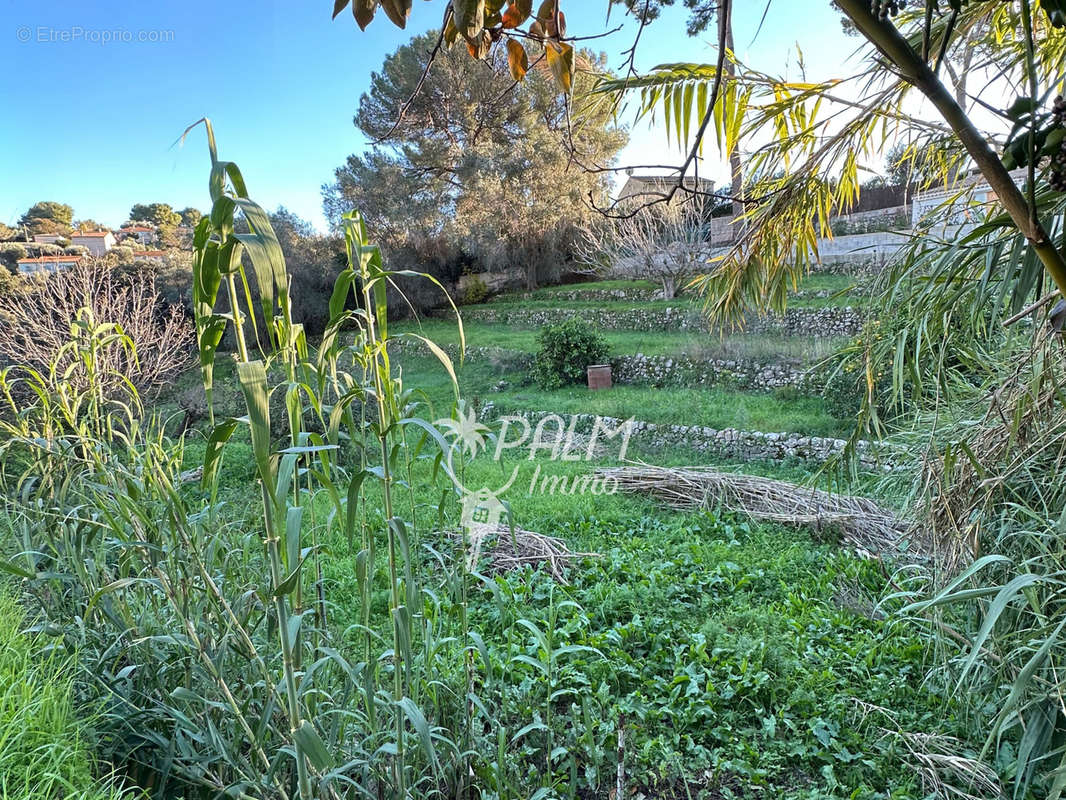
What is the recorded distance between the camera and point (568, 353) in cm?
657

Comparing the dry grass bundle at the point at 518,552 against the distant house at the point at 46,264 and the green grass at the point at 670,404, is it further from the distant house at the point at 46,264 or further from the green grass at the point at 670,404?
the distant house at the point at 46,264

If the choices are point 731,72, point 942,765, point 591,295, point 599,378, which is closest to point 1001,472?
point 942,765

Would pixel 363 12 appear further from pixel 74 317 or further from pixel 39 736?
pixel 74 317

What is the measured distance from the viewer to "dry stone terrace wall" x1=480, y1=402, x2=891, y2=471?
3.86 m

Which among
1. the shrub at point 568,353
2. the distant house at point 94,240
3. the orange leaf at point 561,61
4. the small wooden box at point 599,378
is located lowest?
the small wooden box at point 599,378

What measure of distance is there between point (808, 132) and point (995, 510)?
1.03 meters

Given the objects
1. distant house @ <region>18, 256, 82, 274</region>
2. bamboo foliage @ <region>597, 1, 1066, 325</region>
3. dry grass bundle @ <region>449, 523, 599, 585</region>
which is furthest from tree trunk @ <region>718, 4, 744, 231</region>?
distant house @ <region>18, 256, 82, 274</region>

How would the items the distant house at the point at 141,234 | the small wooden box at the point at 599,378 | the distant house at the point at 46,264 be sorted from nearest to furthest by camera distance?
the distant house at the point at 46,264 < the small wooden box at the point at 599,378 < the distant house at the point at 141,234

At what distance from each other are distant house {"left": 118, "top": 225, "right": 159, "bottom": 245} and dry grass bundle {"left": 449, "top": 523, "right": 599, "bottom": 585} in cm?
758

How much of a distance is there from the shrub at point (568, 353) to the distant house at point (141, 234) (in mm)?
5777

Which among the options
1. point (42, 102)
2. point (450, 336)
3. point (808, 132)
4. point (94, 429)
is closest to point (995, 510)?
point (808, 132)

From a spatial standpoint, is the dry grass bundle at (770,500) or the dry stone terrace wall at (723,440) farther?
the dry stone terrace wall at (723,440)

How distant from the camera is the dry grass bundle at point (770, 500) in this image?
8.66 ft

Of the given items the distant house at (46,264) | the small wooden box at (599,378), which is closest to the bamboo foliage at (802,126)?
the small wooden box at (599,378)
